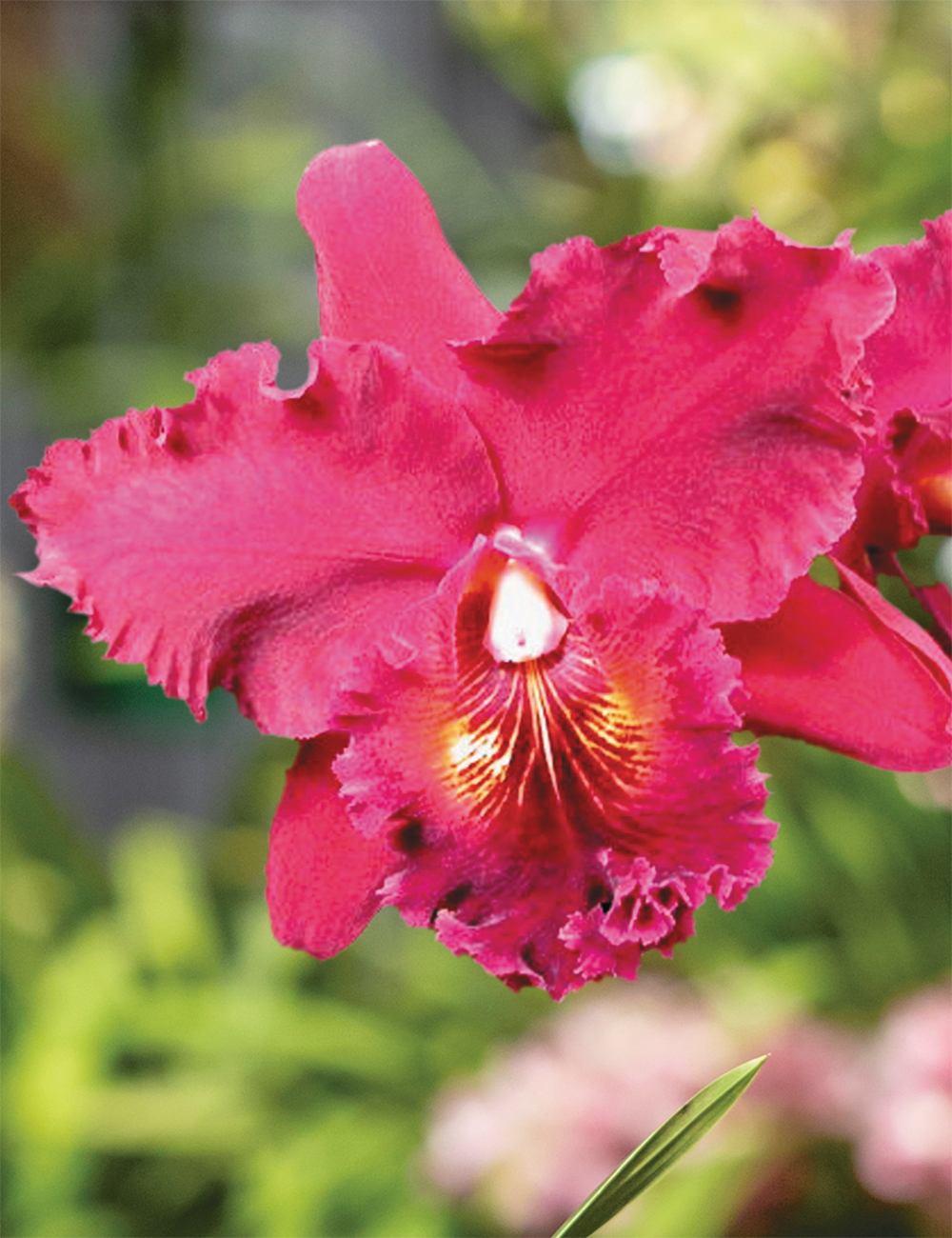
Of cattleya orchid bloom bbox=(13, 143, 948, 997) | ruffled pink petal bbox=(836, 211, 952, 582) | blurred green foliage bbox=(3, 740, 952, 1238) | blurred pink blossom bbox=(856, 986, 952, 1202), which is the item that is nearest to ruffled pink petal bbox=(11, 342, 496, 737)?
cattleya orchid bloom bbox=(13, 143, 948, 997)

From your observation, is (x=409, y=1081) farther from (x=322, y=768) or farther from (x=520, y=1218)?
(x=322, y=768)

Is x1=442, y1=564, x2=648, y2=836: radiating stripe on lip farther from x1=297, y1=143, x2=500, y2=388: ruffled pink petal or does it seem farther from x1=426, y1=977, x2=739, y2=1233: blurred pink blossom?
x1=426, y1=977, x2=739, y2=1233: blurred pink blossom

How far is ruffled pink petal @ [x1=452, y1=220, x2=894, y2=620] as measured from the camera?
32cm

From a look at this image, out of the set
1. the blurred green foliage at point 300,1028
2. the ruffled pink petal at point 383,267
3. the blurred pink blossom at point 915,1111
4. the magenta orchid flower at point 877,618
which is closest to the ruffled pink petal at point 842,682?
the magenta orchid flower at point 877,618

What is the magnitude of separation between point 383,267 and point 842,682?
0.56ft

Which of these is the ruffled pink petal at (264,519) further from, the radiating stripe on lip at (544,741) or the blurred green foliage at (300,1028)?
the blurred green foliage at (300,1028)

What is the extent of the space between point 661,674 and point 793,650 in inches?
1.8

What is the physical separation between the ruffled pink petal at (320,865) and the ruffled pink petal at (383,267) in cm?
12

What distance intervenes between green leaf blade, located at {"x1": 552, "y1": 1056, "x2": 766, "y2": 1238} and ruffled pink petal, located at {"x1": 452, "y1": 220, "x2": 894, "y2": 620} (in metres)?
0.13

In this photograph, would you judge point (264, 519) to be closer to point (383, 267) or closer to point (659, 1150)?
point (383, 267)

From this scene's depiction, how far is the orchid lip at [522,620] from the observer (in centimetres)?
38

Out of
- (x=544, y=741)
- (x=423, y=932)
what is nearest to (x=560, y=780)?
(x=544, y=741)

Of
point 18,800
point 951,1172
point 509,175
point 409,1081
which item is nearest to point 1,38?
point 509,175

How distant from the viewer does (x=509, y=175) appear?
209 cm
